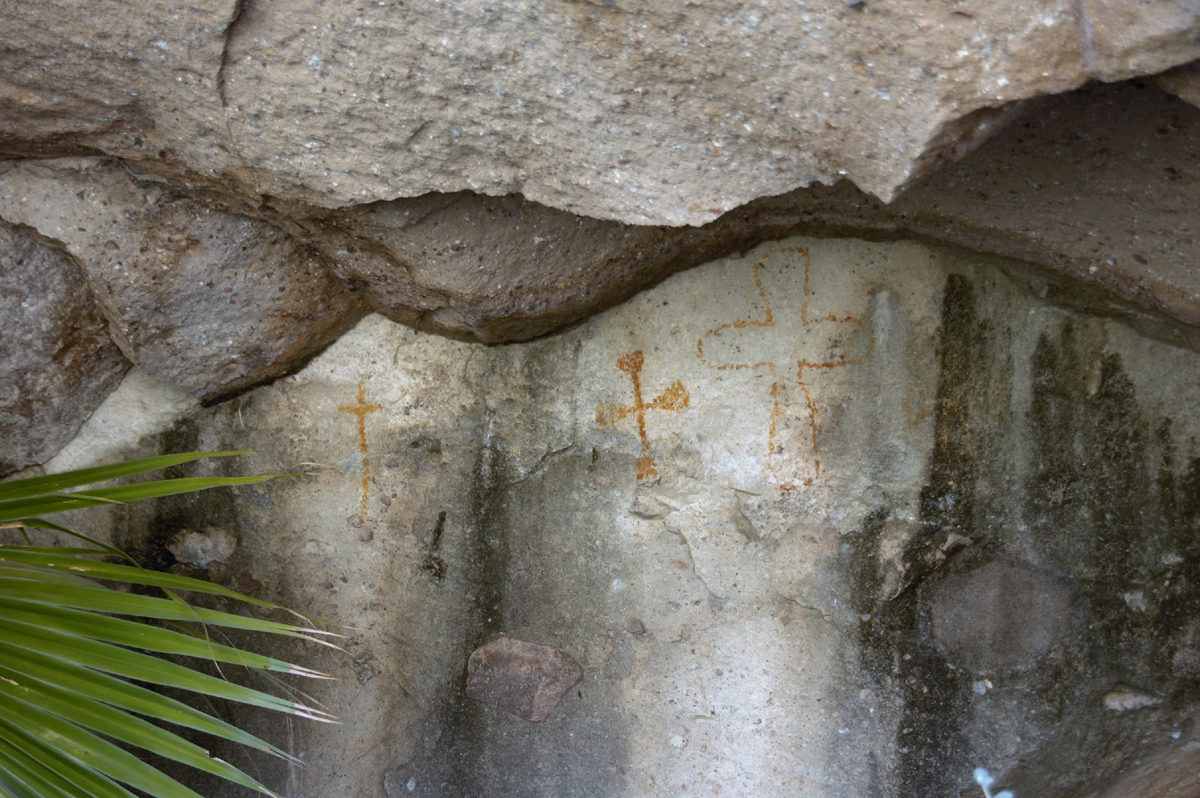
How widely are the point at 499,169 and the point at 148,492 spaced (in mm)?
922

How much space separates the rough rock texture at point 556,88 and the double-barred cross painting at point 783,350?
0.57m

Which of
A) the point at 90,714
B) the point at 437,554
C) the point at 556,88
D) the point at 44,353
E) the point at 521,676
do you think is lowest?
the point at 521,676

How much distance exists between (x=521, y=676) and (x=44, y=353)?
1.38 metres

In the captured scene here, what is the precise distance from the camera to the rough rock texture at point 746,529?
184cm

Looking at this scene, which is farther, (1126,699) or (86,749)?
(1126,699)

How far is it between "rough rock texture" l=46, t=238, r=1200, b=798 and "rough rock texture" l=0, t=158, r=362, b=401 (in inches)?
5.5

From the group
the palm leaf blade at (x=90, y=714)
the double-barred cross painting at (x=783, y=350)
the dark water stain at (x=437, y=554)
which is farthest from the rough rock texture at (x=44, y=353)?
the double-barred cross painting at (x=783, y=350)

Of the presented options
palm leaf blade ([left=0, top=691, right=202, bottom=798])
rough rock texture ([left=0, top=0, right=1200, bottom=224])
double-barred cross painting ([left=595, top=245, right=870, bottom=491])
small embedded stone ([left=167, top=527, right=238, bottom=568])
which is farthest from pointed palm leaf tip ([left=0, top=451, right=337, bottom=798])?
double-barred cross painting ([left=595, top=245, right=870, bottom=491])

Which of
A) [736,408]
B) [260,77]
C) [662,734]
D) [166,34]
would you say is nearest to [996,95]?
[736,408]

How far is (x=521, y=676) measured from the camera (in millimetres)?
2107

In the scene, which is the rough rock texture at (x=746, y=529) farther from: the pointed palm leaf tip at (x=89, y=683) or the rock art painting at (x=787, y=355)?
the pointed palm leaf tip at (x=89, y=683)

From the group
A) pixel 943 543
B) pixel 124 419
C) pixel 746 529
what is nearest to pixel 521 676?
pixel 746 529

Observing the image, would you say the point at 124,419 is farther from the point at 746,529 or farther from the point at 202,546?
the point at 746,529

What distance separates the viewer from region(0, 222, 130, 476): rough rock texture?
177 cm
